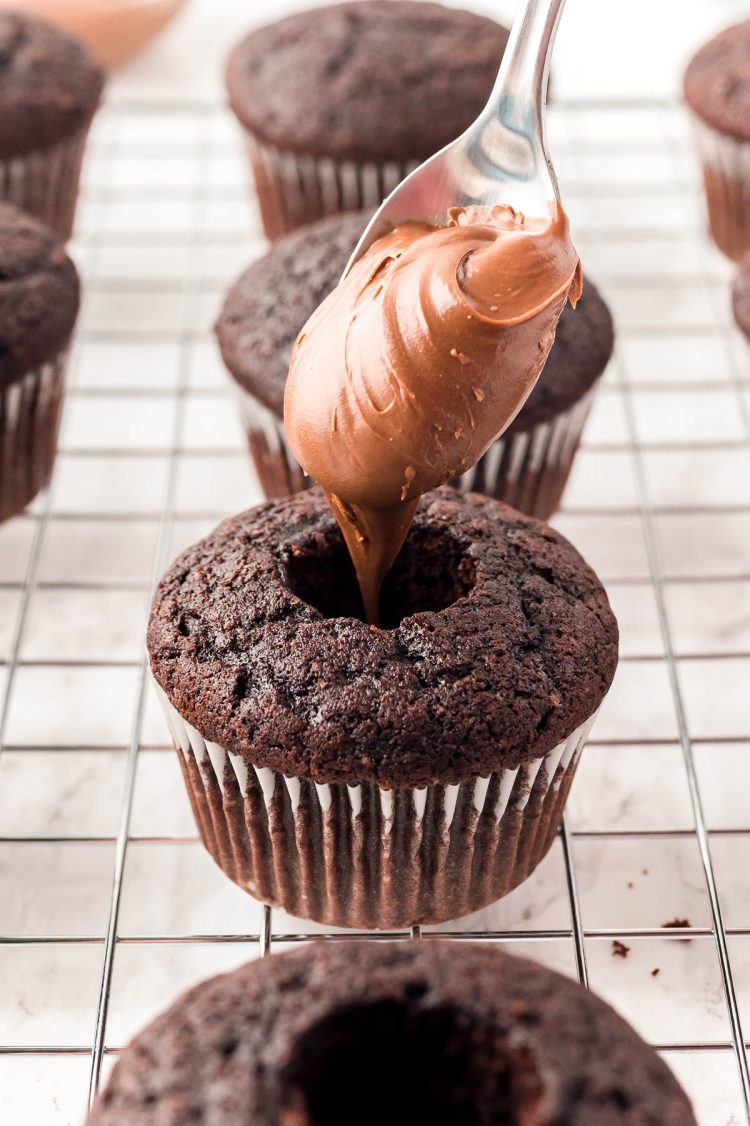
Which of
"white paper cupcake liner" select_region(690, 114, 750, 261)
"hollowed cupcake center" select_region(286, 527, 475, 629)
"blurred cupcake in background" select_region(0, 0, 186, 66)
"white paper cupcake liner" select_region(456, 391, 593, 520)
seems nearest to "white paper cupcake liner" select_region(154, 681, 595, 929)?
"hollowed cupcake center" select_region(286, 527, 475, 629)

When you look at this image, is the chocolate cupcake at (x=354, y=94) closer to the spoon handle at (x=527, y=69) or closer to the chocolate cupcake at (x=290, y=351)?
the chocolate cupcake at (x=290, y=351)

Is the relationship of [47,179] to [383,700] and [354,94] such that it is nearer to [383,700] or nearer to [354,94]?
[354,94]

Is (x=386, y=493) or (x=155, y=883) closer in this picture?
(x=386, y=493)

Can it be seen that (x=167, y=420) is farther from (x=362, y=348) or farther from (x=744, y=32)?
(x=744, y=32)

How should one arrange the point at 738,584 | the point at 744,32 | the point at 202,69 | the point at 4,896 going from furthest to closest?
1. the point at 202,69
2. the point at 744,32
3. the point at 738,584
4. the point at 4,896

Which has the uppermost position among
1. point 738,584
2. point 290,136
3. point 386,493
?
point 386,493

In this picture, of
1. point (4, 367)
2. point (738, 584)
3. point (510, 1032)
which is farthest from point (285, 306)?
point (510, 1032)

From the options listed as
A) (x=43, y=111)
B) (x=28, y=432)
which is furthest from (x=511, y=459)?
(x=43, y=111)

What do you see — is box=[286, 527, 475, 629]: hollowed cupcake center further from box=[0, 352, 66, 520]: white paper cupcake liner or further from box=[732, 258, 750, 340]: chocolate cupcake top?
box=[732, 258, 750, 340]: chocolate cupcake top

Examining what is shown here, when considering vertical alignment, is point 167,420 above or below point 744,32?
below
